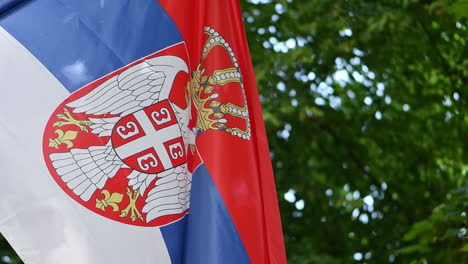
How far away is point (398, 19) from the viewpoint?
7957mm

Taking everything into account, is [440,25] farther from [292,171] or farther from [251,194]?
[251,194]

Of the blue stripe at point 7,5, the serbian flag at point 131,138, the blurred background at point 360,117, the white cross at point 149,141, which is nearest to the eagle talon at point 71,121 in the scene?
the serbian flag at point 131,138

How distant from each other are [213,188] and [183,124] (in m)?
0.23

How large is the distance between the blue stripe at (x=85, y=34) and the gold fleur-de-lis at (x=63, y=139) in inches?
5.8

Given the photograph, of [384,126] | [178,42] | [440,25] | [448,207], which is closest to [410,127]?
[384,126]

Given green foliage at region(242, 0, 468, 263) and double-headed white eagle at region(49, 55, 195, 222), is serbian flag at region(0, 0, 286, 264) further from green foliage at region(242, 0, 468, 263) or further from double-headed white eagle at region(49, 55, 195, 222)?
green foliage at region(242, 0, 468, 263)

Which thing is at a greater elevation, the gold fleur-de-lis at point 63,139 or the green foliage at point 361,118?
the gold fleur-de-lis at point 63,139

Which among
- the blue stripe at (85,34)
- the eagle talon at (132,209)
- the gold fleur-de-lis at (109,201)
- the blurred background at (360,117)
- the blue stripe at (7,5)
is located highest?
the blue stripe at (7,5)

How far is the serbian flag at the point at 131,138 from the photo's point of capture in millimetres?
2803

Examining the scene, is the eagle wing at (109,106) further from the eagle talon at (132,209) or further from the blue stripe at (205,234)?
the blue stripe at (205,234)

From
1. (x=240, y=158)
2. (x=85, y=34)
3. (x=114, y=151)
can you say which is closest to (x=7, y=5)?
(x=85, y=34)

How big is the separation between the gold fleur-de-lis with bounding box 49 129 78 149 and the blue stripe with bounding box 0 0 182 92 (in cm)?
15

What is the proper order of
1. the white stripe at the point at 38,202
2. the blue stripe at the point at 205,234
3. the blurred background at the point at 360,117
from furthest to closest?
the blurred background at the point at 360,117
the blue stripe at the point at 205,234
the white stripe at the point at 38,202

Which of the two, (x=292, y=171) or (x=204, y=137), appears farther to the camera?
(x=292, y=171)
